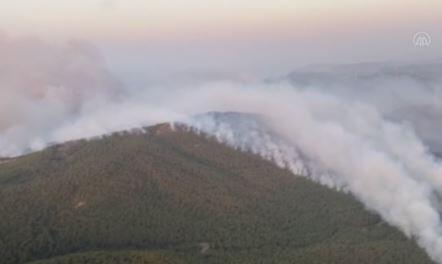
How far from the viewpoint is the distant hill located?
143 metres

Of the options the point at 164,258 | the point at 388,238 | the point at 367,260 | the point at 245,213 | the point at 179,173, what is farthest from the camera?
the point at 179,173

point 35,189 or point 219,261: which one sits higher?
point 35,189

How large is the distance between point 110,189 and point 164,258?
43746 mm

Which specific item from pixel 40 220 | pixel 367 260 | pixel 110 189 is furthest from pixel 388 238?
pixel 40 220

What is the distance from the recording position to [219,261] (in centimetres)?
13800

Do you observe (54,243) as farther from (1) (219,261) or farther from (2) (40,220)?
(1) (219,261)

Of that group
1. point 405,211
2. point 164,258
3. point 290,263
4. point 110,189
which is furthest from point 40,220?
point 405,211

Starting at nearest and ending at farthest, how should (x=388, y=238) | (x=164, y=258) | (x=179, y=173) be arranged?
1. (x=164, y=258)
2. (x=388, y=238)
3. (x=179, y=173)

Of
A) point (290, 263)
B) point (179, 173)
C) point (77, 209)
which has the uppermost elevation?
point (179, 173)

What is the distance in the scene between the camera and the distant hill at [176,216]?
142750mm

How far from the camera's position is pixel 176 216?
162m

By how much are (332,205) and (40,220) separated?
2818 inches

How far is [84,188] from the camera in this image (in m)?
170

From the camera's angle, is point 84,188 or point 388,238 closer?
point 388,238
